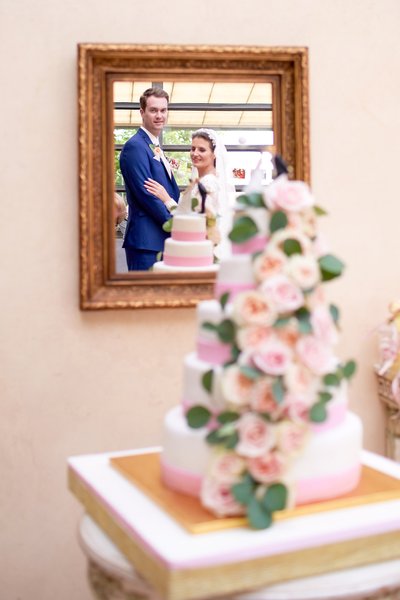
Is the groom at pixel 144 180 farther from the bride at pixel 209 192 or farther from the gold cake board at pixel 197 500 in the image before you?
the gold cake board at pixel 197 500

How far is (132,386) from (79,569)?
1.97 feet

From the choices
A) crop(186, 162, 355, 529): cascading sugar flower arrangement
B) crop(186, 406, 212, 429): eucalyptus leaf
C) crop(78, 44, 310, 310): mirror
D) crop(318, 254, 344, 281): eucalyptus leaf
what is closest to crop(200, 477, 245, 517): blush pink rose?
crop(186, 162, 355, 529): cascading sugar flower arrangement

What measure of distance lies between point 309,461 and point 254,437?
0.19m

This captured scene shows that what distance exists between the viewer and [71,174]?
8.49 ft

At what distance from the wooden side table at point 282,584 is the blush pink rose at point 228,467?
0.20m

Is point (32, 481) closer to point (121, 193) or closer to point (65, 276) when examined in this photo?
point (65, 276)

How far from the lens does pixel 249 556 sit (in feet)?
4.81

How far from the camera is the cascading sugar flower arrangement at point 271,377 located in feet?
4.99

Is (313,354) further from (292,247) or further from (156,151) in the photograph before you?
(156,151)

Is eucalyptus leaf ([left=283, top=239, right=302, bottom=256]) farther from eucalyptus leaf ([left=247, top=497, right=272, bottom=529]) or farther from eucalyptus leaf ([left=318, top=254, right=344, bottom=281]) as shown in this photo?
Answer: eucalyptus leaf ([left=247, top=497, right=272, bottom=529])

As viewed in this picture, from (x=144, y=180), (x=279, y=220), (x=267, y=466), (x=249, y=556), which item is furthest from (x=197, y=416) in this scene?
(x=144, y=180)

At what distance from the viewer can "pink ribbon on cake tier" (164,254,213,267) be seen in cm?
263

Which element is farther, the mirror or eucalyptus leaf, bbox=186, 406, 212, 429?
the mirror

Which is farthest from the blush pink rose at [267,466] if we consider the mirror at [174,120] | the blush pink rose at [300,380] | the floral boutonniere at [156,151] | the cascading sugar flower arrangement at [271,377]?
the floral boutonniere at [156,151]
